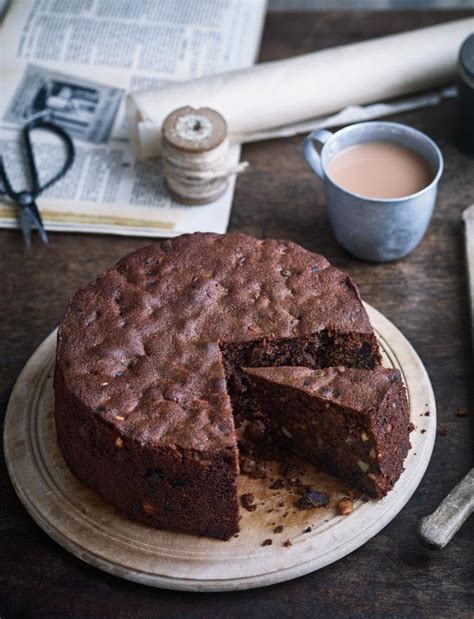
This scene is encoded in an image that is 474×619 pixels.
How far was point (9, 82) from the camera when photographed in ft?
11.3

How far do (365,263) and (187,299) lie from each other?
790 mm

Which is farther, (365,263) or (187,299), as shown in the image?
(365,263)

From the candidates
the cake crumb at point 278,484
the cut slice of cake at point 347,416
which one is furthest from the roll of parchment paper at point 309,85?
the cake crumb at point 278,484

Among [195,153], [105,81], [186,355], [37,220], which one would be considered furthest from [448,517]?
[105,81]

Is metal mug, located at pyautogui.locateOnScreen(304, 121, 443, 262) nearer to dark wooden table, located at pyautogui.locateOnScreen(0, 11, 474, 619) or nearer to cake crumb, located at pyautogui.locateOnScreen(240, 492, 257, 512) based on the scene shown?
dark wooden table, located at pyautogui.locateOnScreen(0, 11, 474, 619)

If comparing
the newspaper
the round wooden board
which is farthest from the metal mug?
the round wooden board

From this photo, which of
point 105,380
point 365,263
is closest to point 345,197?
point 365,263

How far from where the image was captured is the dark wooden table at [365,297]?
2094mm

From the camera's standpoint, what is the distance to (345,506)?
2.18 metres

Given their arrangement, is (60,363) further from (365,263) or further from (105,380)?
(365,263)

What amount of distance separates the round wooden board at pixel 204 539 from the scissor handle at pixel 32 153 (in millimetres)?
974

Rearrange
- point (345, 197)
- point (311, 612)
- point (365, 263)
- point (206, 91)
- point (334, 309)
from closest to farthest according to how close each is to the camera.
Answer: point (311, 612) → point (334, 309) → point (345, 197) → point (365, 263) → point (206, 91)

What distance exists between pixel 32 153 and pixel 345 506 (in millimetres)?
1719

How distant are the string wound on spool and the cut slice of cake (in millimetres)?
915
